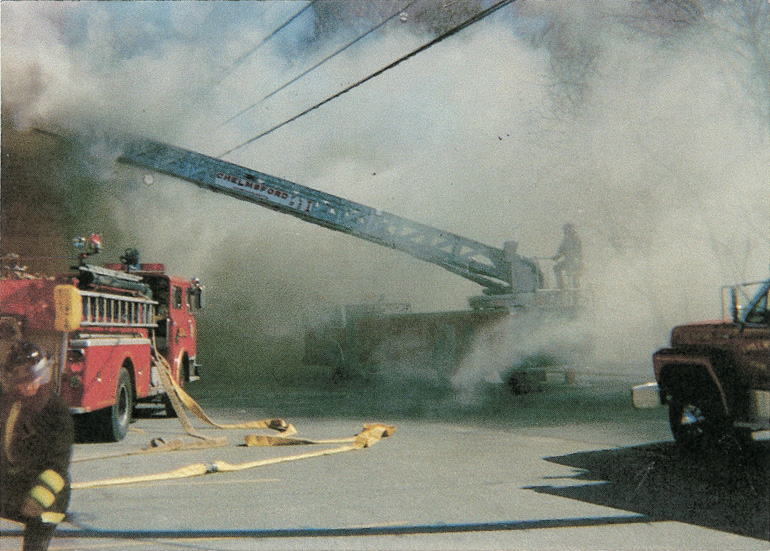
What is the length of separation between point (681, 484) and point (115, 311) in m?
7.12

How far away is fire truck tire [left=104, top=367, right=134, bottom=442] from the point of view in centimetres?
888

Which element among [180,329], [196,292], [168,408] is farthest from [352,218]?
[168,408]

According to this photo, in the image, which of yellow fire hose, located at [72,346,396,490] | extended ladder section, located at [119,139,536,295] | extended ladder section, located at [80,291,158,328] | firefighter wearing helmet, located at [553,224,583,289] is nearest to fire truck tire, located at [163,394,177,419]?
yellow fire hose, located at [72,346,396,490]

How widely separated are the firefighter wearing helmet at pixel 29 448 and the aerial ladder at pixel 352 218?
12973 mm

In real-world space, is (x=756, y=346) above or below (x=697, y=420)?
above

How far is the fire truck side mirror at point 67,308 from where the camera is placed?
7.62 meters

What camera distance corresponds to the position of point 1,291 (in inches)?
315

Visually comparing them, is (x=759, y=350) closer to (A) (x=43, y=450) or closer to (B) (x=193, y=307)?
(A) (x=43, y=450)

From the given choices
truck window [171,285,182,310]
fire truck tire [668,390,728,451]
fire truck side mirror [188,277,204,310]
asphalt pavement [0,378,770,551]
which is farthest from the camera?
fire truck side mirror [188,277,204,310]

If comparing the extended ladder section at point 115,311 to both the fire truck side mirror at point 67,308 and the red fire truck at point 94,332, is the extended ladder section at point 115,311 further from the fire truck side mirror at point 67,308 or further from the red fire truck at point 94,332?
the fire truck side mirror at point 67,308

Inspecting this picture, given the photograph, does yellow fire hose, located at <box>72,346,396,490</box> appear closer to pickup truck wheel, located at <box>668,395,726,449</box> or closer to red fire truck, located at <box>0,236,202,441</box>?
red fire truck, located at <box>0,236,202,441</box>

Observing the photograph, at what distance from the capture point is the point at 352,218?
53.7 feet

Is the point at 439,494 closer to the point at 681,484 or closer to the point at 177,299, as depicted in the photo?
the point at 681,484

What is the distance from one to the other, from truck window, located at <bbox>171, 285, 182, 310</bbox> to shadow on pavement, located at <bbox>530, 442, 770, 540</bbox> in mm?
7265
